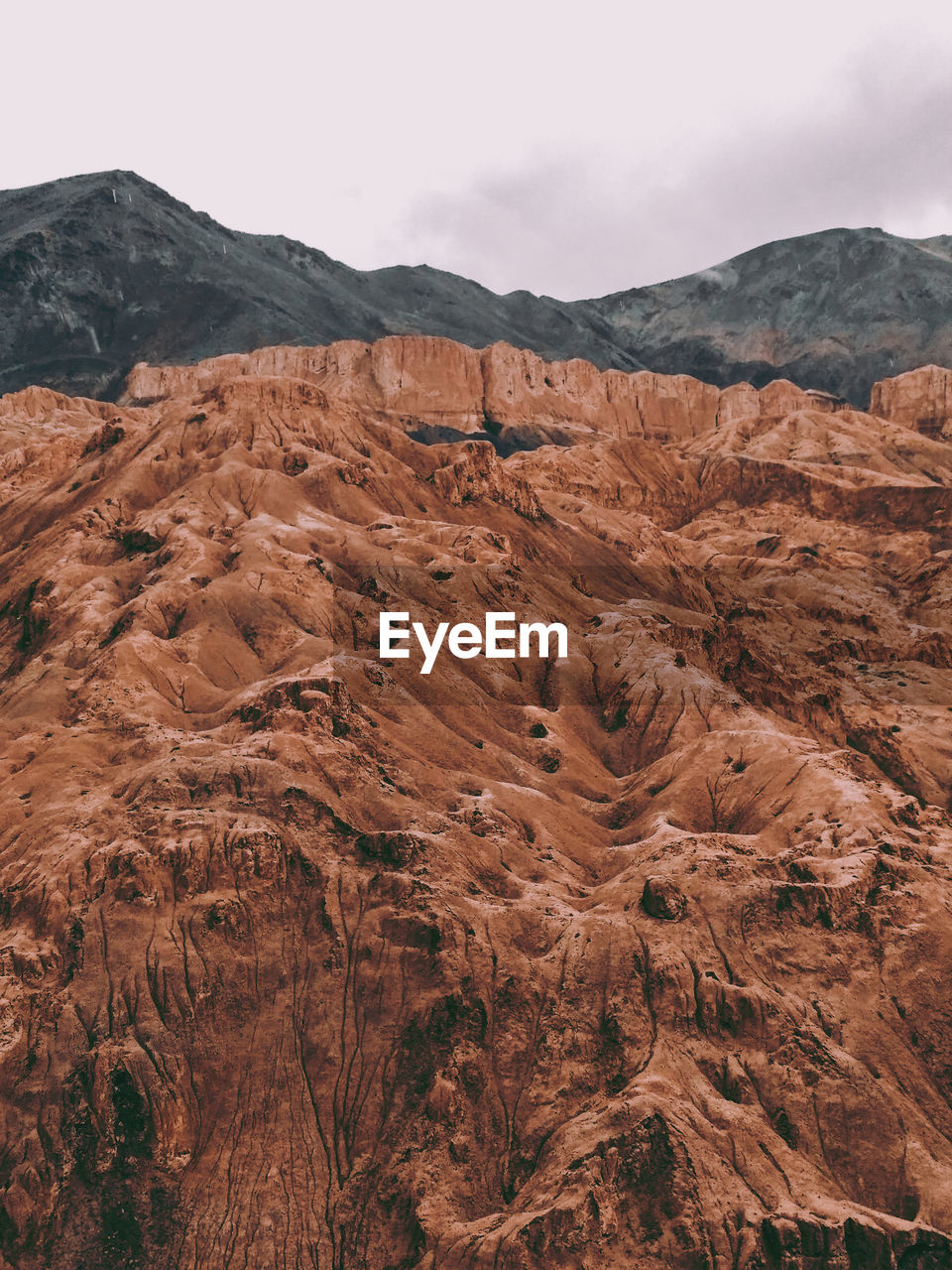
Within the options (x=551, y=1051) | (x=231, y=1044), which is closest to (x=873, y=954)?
(x=551, y=1051)

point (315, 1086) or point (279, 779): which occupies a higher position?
point (279, 779)

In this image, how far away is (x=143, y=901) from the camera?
220 ft

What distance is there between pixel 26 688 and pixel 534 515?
8145 centimetres

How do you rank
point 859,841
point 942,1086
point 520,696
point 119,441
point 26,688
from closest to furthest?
point 942,1086
point 859,841
point 26,688
point 520,696
point 119,441

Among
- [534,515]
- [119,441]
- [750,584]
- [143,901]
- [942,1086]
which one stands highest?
[119,441]

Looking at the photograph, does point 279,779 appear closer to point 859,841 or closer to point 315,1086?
point 315,1086

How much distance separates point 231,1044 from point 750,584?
128746 mm

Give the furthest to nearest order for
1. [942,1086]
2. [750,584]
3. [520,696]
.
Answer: [750,584], [520,696], [942,1086]

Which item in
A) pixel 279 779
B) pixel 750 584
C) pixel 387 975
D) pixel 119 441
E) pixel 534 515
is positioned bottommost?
pixel 387 975

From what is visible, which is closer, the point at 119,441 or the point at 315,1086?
the point at 315,1086

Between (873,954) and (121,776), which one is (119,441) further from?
(873,954)

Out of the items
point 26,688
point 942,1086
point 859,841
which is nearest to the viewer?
point 942,1086

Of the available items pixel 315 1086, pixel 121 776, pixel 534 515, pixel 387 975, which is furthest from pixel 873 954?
pixel 534 515

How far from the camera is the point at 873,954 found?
6600 centimetres
